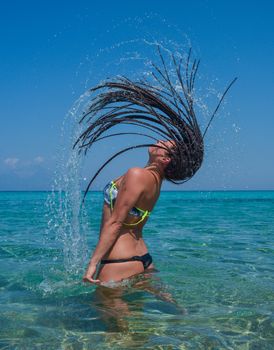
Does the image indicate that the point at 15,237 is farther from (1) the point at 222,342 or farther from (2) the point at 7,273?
(1) the point at 222,342

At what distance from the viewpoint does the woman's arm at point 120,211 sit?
15.4 feet

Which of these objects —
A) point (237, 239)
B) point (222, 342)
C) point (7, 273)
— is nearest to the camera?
point (222, 342)

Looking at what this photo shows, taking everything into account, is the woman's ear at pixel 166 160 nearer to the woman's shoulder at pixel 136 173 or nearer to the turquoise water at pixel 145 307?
the woman's shoulder at pixel 136 173

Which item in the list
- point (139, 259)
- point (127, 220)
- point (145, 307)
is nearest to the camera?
point (145, 307)

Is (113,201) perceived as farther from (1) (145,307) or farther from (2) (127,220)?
(1) (145,307)

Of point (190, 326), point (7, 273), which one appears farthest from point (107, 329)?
point (7, 273)

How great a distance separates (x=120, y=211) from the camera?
4730mm

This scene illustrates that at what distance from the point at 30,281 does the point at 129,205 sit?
235cm

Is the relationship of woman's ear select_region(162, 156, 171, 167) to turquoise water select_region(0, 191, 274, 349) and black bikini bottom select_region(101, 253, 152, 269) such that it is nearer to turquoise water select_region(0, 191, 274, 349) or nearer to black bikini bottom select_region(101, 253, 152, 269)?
black bikini bottom select_region(101, 253, 152, 269)

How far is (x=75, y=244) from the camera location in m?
7.43

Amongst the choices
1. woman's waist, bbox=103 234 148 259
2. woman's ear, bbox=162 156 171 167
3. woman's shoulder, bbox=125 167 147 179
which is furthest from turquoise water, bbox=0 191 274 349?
woman's ear, bbox=162 156 171 167

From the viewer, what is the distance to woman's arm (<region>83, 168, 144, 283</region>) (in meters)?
4.70

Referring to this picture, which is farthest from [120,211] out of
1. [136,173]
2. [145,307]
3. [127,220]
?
[145,307]

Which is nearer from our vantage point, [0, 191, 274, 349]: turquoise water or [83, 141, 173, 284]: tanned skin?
[0, 191, 274, 349]: turquoise water
